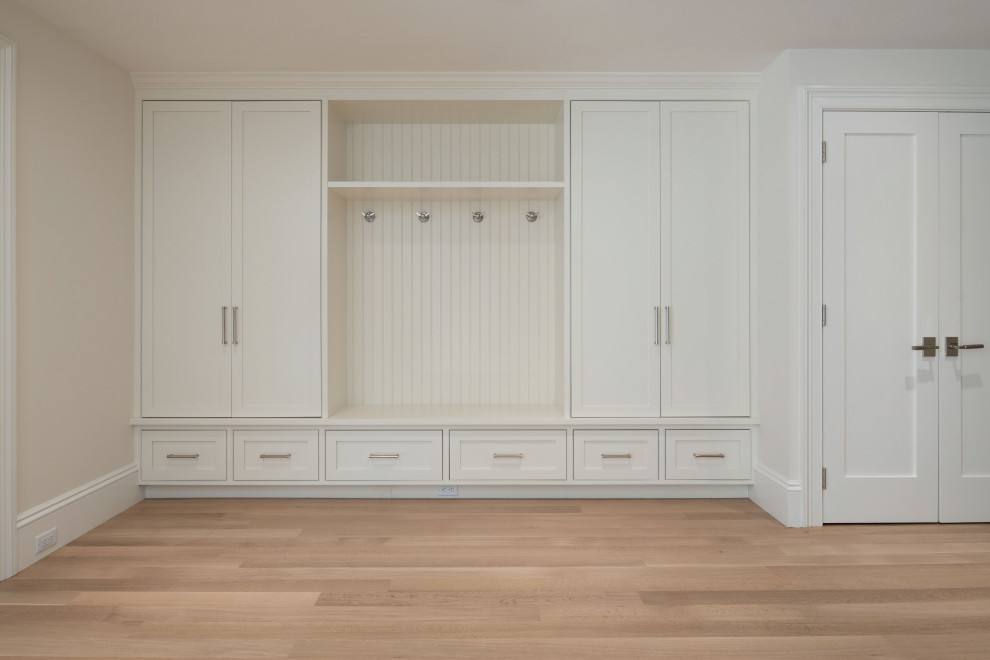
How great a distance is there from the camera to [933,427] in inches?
118

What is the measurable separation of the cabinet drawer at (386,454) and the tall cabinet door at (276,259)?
0.96 feet

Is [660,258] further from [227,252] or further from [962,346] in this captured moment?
[227,252]

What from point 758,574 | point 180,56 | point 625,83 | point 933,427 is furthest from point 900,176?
point 180,56

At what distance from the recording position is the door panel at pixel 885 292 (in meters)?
2.99

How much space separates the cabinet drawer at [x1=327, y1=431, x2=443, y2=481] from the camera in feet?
11.1

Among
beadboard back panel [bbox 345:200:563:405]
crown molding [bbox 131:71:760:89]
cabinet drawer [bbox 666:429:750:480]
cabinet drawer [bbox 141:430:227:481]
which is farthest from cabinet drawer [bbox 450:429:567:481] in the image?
crown molding [bbox 131:71:760:89]

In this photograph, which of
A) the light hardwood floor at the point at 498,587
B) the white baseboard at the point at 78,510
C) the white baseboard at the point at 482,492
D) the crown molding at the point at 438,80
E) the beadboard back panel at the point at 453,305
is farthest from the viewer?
the beadboard back panel at the point at 453,305

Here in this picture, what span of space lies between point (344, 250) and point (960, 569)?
364 cm

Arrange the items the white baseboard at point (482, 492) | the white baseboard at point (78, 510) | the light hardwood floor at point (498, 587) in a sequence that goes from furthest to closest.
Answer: the white baseboard at point (482, 492) → the white baseboard at point (78, 510) → the light hardwood floor at point (498, 587)

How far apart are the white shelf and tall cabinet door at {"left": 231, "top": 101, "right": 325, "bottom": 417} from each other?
0.82ft

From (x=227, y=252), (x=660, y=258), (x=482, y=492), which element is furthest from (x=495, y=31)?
(x=482, y=492)

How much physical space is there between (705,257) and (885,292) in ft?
3.01

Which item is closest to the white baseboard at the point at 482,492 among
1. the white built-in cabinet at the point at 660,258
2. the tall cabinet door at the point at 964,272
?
the white built-in cabinet at the point at 660,258

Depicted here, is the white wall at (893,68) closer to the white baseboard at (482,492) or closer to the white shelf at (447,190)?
the white shelf at (447,190)
